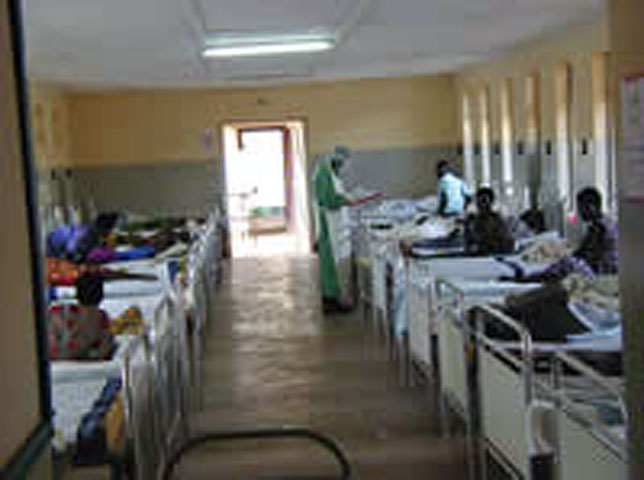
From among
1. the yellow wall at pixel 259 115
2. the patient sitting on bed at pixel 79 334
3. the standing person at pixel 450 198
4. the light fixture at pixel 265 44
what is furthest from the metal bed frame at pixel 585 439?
the yellow wall at pixel 259 115

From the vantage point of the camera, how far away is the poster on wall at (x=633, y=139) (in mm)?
2195

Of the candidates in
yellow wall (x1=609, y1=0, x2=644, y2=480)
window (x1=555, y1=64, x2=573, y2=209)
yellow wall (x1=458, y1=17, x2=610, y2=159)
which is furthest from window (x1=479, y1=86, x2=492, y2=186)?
yellow wall (x1=609, y1=0, x2=644, y2=480)

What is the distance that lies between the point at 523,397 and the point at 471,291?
90.2 inches

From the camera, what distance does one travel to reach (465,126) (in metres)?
14.3

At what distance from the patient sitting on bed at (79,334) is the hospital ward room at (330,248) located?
0.01 meters

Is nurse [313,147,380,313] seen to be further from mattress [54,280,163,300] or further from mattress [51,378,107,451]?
mattress [51,378,107,451]

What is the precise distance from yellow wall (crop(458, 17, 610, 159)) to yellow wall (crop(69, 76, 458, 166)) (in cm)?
197

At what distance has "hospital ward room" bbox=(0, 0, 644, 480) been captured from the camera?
2.63 meters

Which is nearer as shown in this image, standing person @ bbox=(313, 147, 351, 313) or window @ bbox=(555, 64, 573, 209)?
window @ bbox=(555, 64, 573, 209)

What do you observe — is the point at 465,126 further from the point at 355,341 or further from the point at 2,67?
the point at 2,67

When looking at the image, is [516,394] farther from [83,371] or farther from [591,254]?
[591,254]

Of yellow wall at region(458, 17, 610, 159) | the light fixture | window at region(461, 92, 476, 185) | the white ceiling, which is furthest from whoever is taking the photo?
window at region(461, 92, 476, 185)

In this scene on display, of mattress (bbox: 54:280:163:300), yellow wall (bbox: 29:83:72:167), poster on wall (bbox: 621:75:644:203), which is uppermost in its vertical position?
yellow wall (bbox: 29:83:72:167)

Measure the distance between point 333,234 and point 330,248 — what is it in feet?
0.60
